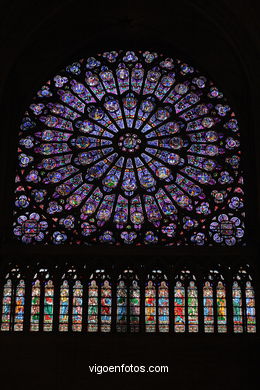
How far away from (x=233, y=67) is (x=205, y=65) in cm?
71

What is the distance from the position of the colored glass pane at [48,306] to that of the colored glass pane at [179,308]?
246 cm

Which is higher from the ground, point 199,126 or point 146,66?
point 146,66

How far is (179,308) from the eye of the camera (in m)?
13.6

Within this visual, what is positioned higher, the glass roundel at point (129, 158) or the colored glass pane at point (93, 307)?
the glass roundel at point (129, 158)

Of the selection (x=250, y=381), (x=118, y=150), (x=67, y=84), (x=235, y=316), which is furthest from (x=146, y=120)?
(x=250, y=381)

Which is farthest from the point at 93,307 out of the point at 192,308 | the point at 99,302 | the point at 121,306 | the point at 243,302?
the point at 243,302

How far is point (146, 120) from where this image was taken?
1548 cm

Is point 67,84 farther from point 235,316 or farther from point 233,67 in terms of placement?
point 235,316

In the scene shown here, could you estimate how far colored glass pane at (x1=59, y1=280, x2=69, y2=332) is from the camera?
13.5 metres

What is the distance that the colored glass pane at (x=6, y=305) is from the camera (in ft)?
44.1

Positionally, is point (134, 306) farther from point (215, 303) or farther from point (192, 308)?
point (215, 303)

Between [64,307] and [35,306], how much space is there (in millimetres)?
574

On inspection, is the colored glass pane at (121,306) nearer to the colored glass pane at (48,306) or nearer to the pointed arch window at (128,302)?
the pointed arch window at (128,302)

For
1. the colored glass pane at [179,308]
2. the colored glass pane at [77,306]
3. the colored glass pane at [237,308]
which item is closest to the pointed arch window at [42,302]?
the colored glass pane at [77,306]
